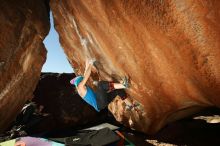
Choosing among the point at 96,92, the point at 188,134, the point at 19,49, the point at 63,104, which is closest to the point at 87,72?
the point at 96,92

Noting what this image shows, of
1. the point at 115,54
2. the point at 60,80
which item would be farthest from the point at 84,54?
the point at 60,80

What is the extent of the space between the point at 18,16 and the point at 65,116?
6837mm

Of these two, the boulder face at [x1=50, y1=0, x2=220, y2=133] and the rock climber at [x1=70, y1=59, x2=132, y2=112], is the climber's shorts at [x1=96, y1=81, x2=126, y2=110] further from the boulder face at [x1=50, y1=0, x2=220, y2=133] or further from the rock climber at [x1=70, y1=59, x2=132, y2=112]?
the boulder face at [x1=50, y1=0, x2=220, y2=133]

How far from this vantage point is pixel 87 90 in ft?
16.6

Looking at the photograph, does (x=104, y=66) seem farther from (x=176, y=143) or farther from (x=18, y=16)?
(x=176, y=143)

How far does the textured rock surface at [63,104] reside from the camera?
1223 centimetres

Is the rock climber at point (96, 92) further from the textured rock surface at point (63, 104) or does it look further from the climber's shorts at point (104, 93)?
the textured rock surface at point (63, 104)

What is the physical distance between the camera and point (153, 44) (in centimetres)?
441

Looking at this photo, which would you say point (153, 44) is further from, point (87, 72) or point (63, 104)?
point (63, 104)

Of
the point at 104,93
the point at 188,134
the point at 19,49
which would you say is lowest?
the point at 188,134

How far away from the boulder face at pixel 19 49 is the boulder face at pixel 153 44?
1.97ft

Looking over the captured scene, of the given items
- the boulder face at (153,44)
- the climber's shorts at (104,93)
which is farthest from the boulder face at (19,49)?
the climber's shorts at (104,93)

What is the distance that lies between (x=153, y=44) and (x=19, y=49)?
4045mm

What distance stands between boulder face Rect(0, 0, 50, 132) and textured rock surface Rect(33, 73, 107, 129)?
410cm
